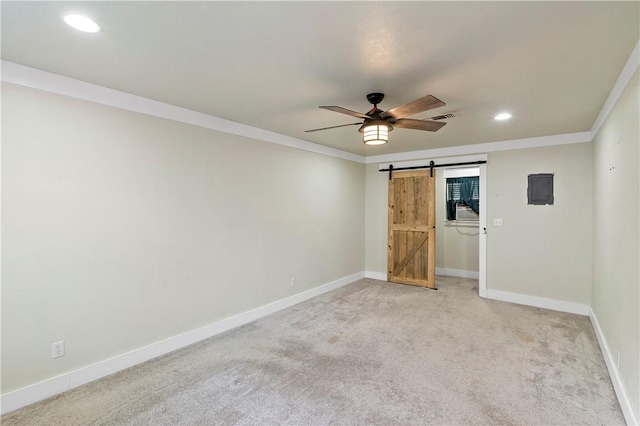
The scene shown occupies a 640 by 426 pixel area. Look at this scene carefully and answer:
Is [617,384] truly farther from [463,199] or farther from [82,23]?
[463,199]

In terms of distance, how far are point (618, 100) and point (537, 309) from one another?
2998 mm

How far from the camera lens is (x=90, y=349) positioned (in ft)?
8.48

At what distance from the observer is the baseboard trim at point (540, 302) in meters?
4.18

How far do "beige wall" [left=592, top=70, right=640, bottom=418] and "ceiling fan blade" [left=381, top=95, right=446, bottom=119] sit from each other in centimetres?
124

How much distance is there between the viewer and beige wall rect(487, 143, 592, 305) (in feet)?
13.7

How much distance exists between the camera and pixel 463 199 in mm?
6617

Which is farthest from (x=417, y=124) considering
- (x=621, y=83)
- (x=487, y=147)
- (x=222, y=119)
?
(x=487, y=147)

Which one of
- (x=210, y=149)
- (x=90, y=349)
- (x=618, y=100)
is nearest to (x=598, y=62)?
(x=618, y=100)

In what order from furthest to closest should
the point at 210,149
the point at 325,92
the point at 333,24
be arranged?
the point at 210,149
the point at 325,92
the point at 333,24

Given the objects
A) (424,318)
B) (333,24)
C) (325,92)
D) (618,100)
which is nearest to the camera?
(333,24)

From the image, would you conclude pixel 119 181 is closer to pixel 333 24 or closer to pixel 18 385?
pixel 18 385

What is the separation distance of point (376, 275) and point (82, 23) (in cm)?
555

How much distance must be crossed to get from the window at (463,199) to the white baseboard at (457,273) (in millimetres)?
1096

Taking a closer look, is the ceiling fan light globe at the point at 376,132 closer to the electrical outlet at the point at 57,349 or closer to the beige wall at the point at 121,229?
the beige wall at the point at 121,229
